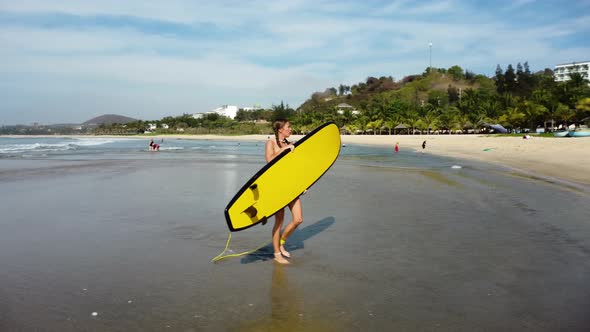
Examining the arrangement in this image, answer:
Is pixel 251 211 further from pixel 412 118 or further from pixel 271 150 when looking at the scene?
pixel 412 118

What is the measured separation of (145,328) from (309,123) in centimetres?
10026

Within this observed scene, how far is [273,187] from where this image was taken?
5.37m

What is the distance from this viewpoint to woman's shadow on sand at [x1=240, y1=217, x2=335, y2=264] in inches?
220

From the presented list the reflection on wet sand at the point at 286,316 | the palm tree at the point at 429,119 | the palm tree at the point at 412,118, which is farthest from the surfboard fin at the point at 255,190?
the palm tree at the point at 412,118

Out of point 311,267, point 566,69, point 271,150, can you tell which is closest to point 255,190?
point 271,150

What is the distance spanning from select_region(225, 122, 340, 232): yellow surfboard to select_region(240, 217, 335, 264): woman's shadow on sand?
19.6 inches

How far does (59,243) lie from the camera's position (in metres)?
6.25

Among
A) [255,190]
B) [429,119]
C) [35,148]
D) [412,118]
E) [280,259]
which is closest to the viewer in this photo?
[255,190]

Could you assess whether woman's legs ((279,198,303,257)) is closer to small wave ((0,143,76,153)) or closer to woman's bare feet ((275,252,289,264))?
woman's bare feet ((275,252,289,264))

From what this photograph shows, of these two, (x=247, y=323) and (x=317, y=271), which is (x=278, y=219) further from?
(x=247, y=323)

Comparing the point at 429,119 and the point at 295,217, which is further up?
the point at 429,119

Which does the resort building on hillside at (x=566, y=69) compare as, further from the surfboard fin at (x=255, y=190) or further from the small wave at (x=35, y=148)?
the surfboard fin at (x=255, y=190)

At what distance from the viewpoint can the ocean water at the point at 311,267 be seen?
12.1ft

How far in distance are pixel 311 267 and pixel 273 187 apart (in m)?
1.03
